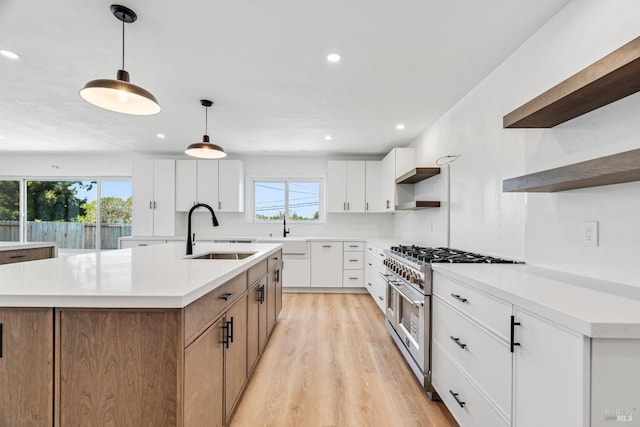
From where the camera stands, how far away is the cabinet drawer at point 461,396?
1.33 m

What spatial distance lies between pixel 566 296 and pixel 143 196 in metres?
5.74

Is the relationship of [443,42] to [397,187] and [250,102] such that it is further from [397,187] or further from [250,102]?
[397,187]

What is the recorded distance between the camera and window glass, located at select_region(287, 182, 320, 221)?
18.2ft

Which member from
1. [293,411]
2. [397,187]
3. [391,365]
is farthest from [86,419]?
[397,187]

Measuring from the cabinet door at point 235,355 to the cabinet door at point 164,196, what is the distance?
12.7ft

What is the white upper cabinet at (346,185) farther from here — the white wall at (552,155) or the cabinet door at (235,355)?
the cabinet door at (235,355)

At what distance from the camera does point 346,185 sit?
5.12 meters

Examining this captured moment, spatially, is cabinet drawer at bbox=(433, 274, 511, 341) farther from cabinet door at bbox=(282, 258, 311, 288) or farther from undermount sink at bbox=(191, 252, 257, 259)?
cabinet door at bbox=(282, 258, 311, 288)

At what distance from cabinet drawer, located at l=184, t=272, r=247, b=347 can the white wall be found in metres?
1.85

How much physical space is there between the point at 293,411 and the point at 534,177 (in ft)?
6.34

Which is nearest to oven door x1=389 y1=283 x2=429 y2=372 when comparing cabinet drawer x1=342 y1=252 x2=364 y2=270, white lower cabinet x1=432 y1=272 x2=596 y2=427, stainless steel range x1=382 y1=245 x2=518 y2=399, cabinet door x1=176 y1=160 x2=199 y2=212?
stainless steel range x1=382 y1=245 x2=518 y2=399

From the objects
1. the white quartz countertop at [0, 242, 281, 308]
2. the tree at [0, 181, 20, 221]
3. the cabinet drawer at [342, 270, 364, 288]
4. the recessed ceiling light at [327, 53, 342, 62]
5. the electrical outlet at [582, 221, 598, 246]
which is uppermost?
the recessed ceiling light at [327, 53, 342, 62]

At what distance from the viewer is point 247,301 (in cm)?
199

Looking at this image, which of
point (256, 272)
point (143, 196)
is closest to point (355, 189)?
point (256, 272)
